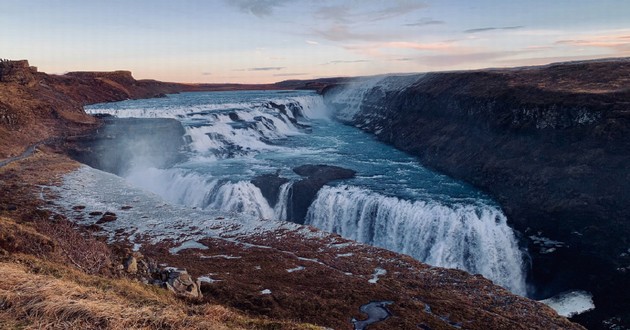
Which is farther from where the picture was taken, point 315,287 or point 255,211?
point 255,211

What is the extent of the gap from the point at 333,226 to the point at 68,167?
22509mm

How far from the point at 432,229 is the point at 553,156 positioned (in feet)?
36.8

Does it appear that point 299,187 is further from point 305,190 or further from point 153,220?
point 153,220

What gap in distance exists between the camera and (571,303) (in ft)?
66.0

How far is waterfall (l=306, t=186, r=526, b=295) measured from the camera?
79.6 ft

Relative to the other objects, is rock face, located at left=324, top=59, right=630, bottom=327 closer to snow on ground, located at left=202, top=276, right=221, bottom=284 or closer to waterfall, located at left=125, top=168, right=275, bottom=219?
snow on ground, located at left=202, top=276, right=221, bottom=284

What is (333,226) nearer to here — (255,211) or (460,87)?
(255,211)

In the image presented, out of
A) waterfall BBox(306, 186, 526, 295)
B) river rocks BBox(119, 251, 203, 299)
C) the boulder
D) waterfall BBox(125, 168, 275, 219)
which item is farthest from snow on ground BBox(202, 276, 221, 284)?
→ waterfall BBox(306, 186, 526, 295)

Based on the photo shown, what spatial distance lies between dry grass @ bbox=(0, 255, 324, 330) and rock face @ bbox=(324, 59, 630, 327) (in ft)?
55.7

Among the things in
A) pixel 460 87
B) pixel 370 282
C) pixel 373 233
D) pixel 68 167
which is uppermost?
pixel 460 87

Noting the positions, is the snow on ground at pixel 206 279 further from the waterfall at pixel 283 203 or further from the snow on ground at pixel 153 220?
the waterfall at pixel 283 203

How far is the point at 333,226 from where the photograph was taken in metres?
30.1

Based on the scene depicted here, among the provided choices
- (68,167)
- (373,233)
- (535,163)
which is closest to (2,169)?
(68,167)

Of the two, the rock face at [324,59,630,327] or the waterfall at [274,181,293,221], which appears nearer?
the rock face at [324,59,630,327]
